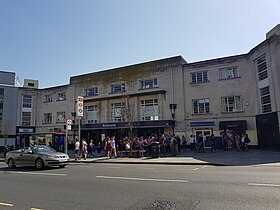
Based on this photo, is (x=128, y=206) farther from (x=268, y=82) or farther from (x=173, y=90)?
(x=173, y=90)

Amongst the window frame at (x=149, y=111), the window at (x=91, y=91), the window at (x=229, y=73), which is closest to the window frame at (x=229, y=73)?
the window at (x=229, y=73)

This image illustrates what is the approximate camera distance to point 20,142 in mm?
38188

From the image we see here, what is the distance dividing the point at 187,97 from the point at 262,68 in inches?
330

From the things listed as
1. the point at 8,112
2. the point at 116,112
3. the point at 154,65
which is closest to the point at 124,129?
the point at 116,112

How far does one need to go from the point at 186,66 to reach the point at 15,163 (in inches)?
835

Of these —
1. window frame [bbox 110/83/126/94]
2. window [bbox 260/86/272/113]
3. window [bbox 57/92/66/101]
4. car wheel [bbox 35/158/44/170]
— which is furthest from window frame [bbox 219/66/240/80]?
window [bbox 57/92/66/101]

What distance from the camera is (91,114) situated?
35062 mm

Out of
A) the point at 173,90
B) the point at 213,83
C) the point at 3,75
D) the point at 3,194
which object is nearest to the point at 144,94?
the point at 173,90

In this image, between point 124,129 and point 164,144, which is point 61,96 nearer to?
point 124,129

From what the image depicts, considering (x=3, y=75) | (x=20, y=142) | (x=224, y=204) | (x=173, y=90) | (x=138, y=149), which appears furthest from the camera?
(x=3, y=75)

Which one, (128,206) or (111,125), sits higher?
(111,125)

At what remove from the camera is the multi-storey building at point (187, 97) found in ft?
79.9

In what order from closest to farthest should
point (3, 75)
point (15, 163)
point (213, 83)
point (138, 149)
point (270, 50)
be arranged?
1. point (15, 163)
2. point (138, 149)
3. point (270, 50)
4. point (213, 83)
5. point (3, 75)

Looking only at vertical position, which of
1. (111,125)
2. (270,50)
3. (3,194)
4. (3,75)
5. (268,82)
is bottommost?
(3,194)
